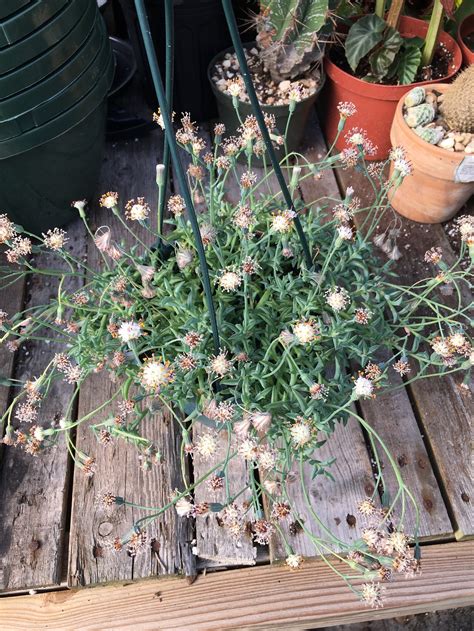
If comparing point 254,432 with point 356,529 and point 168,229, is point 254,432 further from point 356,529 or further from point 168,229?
point 168,229

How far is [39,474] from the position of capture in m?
0.86

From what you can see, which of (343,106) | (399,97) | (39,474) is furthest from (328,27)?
(39,474)

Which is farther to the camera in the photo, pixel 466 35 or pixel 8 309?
pixel 466 35

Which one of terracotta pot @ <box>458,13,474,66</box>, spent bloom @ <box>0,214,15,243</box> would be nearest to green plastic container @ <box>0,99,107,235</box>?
spent bloom @ <box>0,214,15,243</box>

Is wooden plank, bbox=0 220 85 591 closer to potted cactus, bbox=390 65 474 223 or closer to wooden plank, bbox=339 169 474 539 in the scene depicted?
wooden plank, bbox=339 169 474 539

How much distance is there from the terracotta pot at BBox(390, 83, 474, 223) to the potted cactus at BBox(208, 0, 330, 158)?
0.73ft

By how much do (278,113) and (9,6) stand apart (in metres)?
Answer: 0.60

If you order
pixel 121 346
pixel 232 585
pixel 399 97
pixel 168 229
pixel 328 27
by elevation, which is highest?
pixel 328 27

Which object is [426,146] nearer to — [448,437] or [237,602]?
[448,437]

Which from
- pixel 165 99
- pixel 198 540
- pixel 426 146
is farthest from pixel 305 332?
pixel 426 146

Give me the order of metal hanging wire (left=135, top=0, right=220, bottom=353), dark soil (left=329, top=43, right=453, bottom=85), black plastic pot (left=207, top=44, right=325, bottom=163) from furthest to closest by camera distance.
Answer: dark soil (left=329, top=43, right=453, bottom=85) < black plastic pot (left=207, top=44, right=325, bottom=163) < metal hanging wire (left=135, top=0, right=220, bottom=353)

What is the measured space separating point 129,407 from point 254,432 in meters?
0.17

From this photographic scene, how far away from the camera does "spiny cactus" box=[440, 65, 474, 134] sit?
3.45ft

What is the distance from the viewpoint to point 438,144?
108cm
